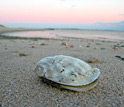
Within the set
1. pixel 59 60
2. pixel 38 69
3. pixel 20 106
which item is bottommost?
pixel 20 106

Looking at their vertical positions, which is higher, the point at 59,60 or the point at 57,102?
the point at 59,60

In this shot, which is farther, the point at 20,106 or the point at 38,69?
the point at 38,69

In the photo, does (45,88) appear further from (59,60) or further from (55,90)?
(59,60)

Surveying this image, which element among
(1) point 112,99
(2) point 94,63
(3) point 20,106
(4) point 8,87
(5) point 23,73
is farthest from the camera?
(2) point 94,63

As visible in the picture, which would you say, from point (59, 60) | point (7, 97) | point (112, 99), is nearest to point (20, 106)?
point (7, 97)

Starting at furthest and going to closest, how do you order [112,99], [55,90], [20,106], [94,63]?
[94,63], [55,90], [112,99], [20,106]

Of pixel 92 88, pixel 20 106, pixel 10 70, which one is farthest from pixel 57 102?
pixel 10 70
